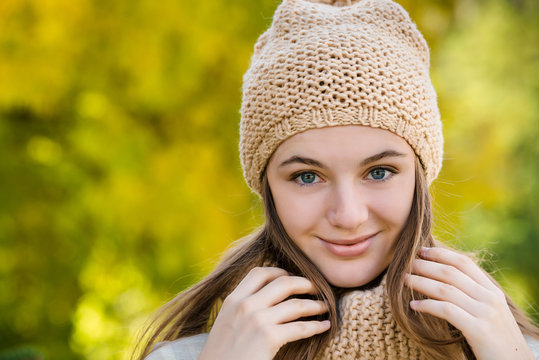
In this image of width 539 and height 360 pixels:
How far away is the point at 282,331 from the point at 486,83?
20.2 ft

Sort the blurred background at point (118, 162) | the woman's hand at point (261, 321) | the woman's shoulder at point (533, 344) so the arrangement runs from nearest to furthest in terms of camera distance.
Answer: the woman's hand at point (261, 321) → the woman's shoulder at point (533, 344) → the blurred background at point (118, 162)

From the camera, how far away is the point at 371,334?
2.19m

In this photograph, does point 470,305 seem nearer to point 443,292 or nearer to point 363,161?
point 443,292

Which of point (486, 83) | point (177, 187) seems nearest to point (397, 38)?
point (177, 187)

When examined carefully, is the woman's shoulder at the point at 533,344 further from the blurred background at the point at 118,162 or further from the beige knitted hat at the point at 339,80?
the blurred background at the point at 118,162

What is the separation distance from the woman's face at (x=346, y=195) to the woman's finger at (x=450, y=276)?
15cm

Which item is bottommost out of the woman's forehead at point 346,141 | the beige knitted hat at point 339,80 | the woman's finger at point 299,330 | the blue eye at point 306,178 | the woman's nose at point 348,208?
the woman's finger at point 299,330

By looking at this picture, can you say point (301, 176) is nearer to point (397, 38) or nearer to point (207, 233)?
point (397, 38)

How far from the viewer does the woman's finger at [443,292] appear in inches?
79.3

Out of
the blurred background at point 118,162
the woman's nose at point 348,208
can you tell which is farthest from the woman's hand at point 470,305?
the blurred background at point 118,162

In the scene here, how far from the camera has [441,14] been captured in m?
4.92

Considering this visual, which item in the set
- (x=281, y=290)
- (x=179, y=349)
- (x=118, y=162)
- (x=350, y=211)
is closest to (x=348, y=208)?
(x=350, y=211)

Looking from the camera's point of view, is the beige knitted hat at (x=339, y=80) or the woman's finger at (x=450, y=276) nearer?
the woman's finger at (x=450, y=276)

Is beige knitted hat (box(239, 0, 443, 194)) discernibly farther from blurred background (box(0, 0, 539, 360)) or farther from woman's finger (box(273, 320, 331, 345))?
blurred background (box(0, 0, 539, 360))
